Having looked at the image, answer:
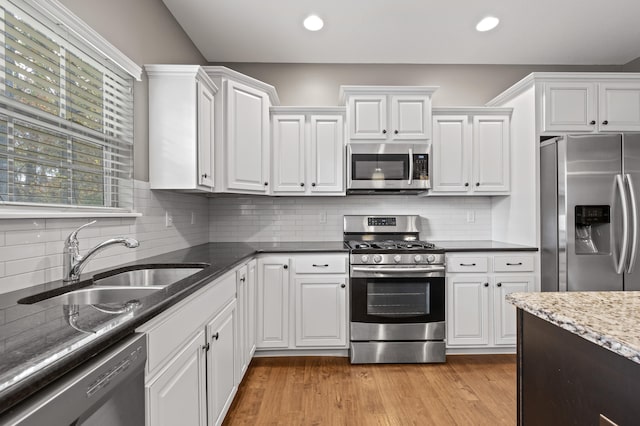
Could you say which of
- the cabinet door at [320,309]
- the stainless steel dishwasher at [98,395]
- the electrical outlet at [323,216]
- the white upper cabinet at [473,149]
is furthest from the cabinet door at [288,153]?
the stainless steel dishwasher at [98,395]

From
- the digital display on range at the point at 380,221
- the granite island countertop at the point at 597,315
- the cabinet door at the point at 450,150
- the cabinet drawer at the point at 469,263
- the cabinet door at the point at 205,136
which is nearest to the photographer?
the granite island countertop at the point at 597,315

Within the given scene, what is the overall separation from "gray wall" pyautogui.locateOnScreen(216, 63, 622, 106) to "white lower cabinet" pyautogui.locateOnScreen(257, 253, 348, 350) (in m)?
1.68

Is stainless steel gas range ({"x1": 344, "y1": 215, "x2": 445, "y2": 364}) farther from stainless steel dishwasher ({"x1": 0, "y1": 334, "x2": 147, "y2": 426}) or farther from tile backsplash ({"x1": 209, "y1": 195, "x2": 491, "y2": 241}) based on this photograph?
stainless steel dishwasher ({"x1": 0, "y1": 334, "x2": 147, "y2": 426})

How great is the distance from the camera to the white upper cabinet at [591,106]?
9.25 ft

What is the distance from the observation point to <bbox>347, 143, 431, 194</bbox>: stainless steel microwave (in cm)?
307

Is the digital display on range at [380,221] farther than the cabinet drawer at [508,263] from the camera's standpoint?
Yes

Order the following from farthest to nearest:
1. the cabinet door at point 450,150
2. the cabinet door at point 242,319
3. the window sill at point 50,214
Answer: the cabinet door at point 450,150 → the cabinet door at point 242,319 → the window sill at point 50,214

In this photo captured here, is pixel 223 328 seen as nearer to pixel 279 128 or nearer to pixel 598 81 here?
pixel 279 128

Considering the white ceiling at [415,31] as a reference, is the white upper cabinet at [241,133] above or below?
below

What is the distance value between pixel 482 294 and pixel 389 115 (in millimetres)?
1752

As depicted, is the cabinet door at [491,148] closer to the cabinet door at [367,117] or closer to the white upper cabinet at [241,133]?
the cabinet door at [367,117]

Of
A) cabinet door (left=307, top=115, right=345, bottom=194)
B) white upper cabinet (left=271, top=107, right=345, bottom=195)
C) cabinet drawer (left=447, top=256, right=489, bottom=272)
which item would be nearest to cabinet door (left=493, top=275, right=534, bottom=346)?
cabinet drawer (left=447, top=256, right=489, bottom=272)

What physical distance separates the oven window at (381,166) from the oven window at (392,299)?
958 millimetres

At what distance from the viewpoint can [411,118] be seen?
3.06 metres
